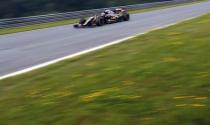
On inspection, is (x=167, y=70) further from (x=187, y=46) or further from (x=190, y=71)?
(x=187, y=46)

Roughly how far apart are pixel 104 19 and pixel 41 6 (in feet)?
65.5

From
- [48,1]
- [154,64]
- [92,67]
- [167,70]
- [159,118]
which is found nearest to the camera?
[159,118]

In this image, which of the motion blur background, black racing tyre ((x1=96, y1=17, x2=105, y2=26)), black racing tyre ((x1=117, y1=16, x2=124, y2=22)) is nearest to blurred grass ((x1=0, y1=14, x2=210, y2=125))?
black racing tyre ((x1=96, y1=17, x2=105, y2=26))

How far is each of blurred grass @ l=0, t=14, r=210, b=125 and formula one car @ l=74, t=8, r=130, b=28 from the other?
471 inches

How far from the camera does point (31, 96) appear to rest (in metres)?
6.63

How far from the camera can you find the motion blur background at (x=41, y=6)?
119ft

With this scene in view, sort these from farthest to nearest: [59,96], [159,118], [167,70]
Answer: [167,70] → [59,96] → [159,118]

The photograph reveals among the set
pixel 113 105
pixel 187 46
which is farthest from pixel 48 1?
pixel 113 105

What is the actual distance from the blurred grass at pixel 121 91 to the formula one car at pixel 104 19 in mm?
11957

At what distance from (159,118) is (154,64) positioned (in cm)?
226

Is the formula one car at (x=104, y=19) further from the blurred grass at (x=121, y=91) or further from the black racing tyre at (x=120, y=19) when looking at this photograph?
the blurred grass at (x=121, y=91)

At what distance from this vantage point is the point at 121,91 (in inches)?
241

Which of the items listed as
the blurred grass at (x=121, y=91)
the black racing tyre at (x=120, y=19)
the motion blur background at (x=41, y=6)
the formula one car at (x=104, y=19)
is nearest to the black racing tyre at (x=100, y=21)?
the formula one car at (x=104, y=19)

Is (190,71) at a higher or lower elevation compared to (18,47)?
higher
